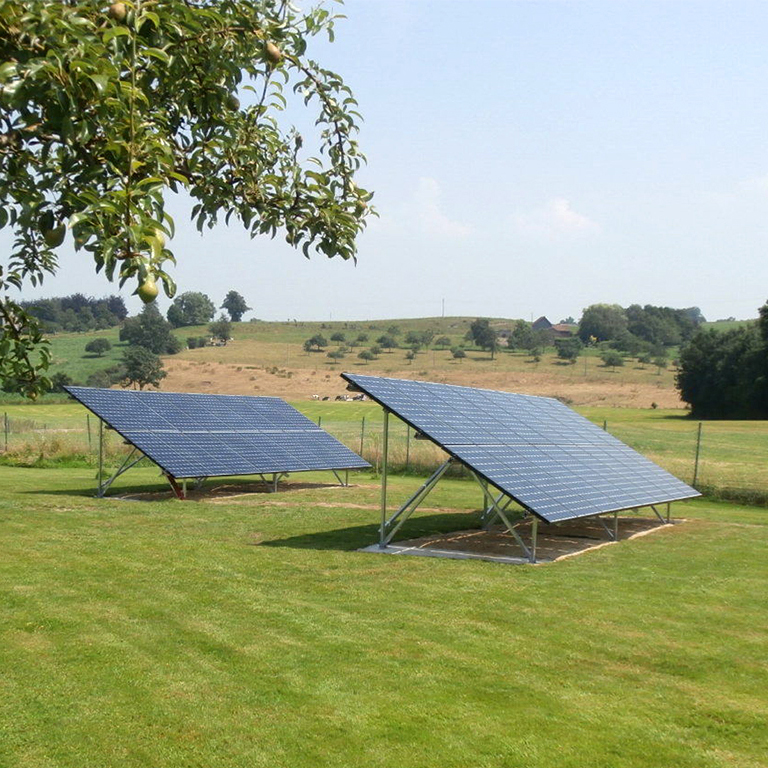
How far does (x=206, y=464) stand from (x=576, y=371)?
95.9 m

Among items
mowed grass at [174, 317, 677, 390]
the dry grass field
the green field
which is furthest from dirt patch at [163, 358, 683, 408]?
the green field

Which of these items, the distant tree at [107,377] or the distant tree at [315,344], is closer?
the distant tree at [107,377]

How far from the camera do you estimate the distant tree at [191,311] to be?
157725 millimetres

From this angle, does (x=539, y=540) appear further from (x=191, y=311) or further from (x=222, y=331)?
(x=191, y=311)

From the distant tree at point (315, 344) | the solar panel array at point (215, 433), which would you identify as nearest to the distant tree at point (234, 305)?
the distant tree at point (315, 344)

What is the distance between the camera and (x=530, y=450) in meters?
16.9

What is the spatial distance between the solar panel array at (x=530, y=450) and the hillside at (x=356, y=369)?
70.0 m

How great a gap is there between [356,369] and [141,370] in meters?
27.5

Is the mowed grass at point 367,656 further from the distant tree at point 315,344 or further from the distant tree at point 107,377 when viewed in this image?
the distant tree at point 315,344

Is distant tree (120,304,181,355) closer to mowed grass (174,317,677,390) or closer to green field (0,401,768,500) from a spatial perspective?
mowed grass (174,317,677,390)

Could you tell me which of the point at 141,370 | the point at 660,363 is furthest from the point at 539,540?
the point at 660,363

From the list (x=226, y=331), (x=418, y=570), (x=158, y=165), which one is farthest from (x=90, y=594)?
(x=226, y=331)

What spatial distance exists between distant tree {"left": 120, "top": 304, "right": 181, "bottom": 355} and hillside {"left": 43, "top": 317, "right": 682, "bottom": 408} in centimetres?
194

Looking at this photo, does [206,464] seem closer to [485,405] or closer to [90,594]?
[485,405]
